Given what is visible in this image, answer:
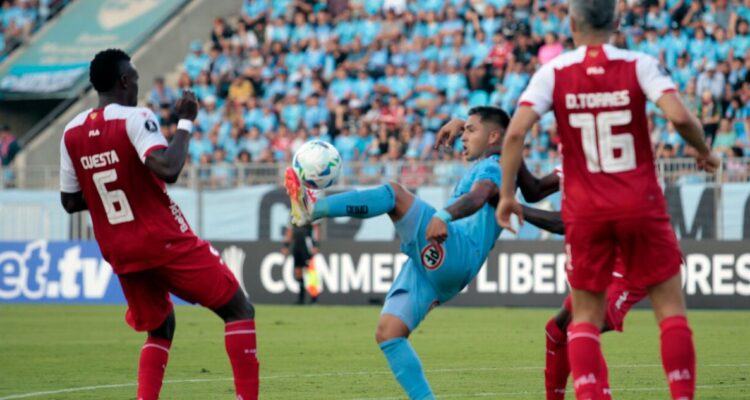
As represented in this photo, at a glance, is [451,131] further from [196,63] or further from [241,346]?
[196,63]

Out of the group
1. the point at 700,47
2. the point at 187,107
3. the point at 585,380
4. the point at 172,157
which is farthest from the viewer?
the point at 700,47

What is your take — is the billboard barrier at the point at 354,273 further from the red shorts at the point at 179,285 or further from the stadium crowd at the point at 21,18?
the red shorts at the point at 179,285

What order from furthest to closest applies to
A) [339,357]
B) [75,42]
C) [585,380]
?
[75,42]
[339,357]
[585,380]

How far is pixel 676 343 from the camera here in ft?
23.7

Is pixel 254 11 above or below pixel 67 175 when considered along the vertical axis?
above

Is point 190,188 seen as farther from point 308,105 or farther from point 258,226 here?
point 308,105

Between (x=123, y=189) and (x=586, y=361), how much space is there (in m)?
3.13

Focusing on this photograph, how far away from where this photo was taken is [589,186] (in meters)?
7.25

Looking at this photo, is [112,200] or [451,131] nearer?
[112,200]

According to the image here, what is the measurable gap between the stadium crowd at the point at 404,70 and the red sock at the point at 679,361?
51.4 feet

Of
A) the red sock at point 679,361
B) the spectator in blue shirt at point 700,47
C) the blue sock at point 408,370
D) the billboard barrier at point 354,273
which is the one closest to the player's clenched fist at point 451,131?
the blue sock at point 408,370

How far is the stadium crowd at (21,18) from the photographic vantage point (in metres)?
38.2

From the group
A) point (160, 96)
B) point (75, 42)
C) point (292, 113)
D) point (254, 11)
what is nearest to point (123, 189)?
point (292, 113)

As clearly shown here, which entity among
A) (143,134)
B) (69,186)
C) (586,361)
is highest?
(143,134)
